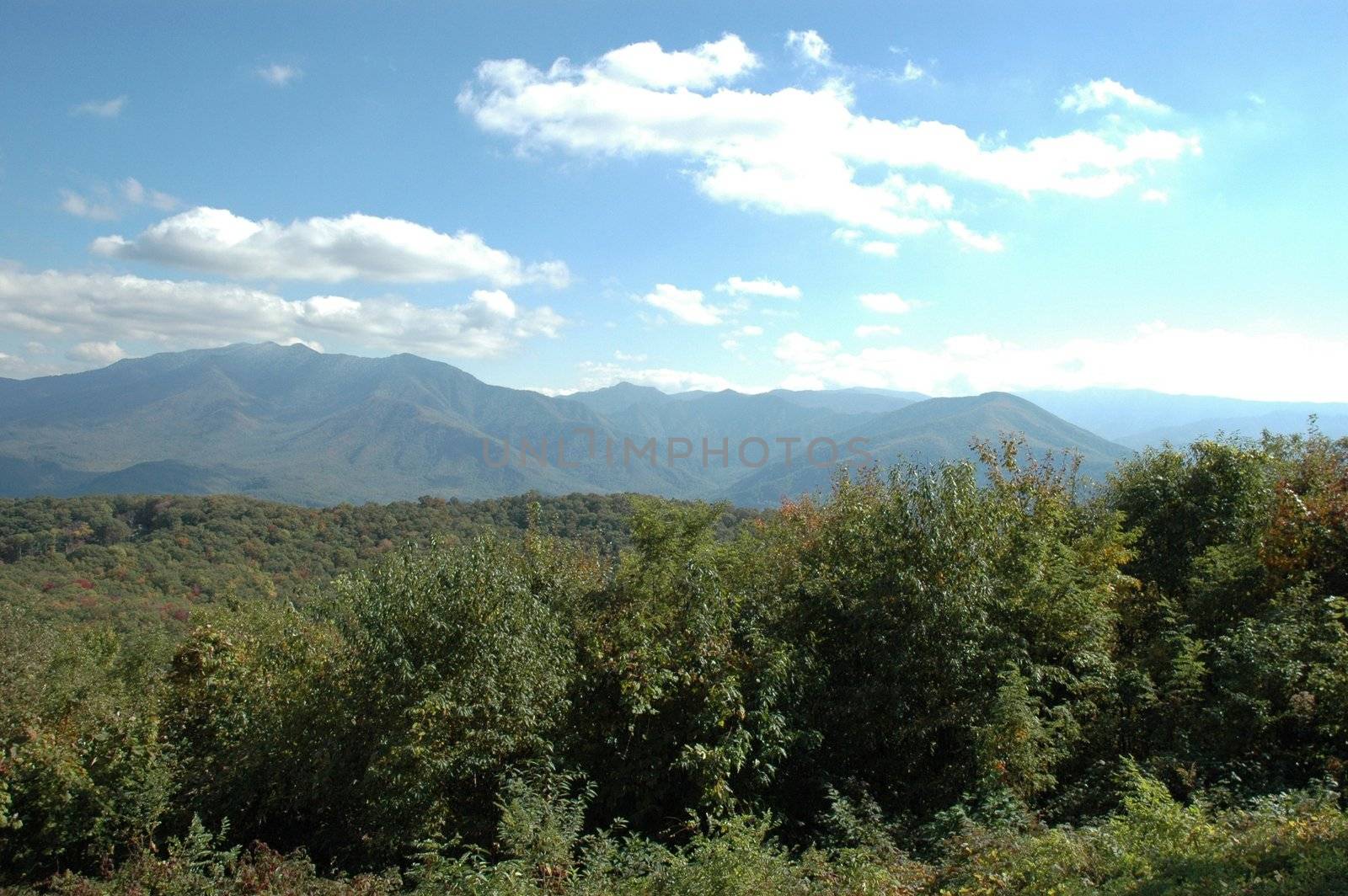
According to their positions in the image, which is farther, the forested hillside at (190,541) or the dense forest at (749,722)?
the forested hillside at (190,541)

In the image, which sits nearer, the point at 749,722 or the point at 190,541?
the point at 749,722

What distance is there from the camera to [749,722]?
1370cm

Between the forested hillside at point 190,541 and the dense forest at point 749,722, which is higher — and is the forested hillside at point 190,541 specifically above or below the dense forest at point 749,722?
Result: below

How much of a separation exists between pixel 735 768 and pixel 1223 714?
8.33 metres

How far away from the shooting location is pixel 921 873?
9.55 metres

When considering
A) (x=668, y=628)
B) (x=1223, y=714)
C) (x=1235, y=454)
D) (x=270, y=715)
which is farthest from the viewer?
(x=1235, y=454)

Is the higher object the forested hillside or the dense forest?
the dense forest

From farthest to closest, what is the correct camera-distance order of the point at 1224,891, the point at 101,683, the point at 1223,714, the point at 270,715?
the point at 101,683, the point at 270,715, the point at 1223,714, the point at 1224,891

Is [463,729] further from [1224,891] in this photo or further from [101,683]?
[101,683]

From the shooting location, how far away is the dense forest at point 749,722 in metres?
10.7

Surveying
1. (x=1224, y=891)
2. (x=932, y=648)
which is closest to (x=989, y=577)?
(x=932, y=648)

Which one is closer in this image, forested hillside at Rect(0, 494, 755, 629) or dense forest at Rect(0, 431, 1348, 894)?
dense forest at Rect(0, 431, 1348, 894)

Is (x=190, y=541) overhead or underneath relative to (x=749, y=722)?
underneath

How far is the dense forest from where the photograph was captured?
35.2 feet
